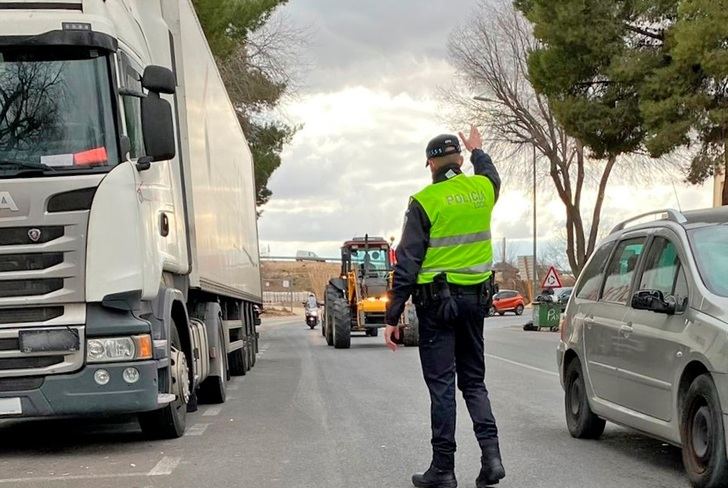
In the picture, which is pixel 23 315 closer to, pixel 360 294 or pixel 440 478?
pixel 440 478

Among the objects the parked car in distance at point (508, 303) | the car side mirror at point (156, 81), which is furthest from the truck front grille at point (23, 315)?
the parked car in distance at point (508, 303)

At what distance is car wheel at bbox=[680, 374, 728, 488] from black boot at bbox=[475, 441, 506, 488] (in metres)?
1.16

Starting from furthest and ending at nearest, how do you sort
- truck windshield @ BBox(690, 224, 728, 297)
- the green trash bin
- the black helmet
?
the green trash bin
truck windshield @ BBox(690, 224, 728, 297)
the black helmet

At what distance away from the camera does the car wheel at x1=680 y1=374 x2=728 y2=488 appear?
5.33m

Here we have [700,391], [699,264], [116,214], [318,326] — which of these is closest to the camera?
[700,391]

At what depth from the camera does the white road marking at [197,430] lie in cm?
833

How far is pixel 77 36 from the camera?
6.82 meters

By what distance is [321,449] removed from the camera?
7320 millimetres

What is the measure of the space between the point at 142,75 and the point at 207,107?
10.7 feet

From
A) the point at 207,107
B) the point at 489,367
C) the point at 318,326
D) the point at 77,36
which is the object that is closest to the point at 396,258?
the point at 77,36

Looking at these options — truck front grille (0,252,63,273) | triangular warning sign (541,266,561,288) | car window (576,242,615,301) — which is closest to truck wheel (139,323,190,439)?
truck front grille (0,252,63,273)

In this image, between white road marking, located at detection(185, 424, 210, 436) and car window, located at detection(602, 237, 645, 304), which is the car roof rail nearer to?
car window, located at detection(602, 237, 645, 304)

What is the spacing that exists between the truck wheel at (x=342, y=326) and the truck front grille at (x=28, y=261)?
1493cm

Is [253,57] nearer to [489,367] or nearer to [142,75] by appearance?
[489,367]
